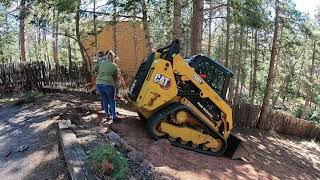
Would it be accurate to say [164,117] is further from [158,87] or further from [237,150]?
[237,150]

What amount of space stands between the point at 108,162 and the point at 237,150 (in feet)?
18.1

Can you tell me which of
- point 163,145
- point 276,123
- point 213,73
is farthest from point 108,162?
point 276,123

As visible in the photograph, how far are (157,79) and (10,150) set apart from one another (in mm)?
3398

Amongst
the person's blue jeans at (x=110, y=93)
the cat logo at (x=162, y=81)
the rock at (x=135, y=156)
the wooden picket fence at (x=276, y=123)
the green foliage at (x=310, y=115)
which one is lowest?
the green foliage at (x=310, y=115)

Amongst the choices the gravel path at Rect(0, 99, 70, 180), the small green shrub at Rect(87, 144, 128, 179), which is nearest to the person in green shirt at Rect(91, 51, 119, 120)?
the gravel path at Rect(0, 99, 70, 180)

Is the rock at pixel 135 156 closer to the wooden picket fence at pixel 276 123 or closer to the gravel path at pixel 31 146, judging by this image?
the gravel path at pixel 31 146

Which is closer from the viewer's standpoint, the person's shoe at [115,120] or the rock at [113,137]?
the rock at [113,137]

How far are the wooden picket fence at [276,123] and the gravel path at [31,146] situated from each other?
9193 millimetres

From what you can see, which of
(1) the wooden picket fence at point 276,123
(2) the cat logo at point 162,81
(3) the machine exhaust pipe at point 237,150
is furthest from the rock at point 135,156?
(1) the wooden picket fence at point 276,123

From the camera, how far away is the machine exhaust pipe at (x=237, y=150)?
34.3 ft

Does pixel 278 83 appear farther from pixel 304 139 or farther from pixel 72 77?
pixel 72 77

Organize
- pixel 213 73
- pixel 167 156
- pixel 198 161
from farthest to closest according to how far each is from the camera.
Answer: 1. pixel 213 73
2. pixel 198 161
3. pixel 167 156

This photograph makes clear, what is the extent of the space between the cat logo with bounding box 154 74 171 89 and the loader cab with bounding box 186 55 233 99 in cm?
111

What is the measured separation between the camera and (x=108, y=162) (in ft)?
18.6
